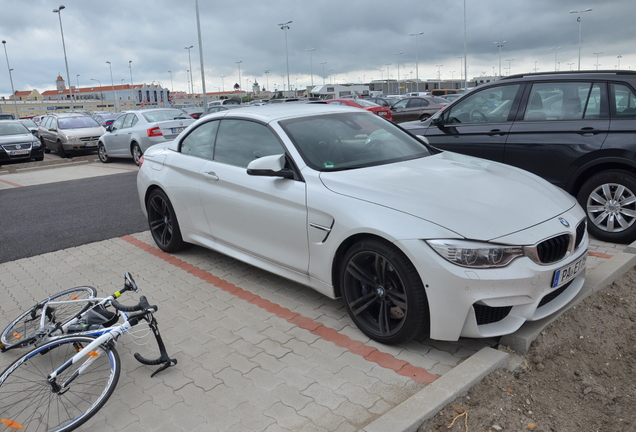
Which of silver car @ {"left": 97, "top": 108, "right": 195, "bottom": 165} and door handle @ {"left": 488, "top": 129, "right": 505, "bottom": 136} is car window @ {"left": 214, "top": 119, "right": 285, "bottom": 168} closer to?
door handle @ {"left": 488, "top": 129, "right": 505, "bottom": 136}

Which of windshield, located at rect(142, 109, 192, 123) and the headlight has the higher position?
windshield, located at rect(142, 109, 192, 123)

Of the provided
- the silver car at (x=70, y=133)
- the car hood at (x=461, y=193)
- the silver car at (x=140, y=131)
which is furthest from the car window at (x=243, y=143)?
the silver car at (x=70, y=133)

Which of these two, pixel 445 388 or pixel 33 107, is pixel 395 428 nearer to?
pixel 445 388

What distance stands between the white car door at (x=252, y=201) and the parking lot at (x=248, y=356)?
1.61 feet

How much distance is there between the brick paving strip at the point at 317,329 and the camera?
3.36 metres

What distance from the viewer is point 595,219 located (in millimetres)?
5766

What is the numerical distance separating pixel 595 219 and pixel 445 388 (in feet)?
12.4

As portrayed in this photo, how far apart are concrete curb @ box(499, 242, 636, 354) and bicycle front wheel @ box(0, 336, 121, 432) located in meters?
2.55

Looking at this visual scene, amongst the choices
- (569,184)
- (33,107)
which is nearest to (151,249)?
(569,184)

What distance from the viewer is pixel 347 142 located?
4.47m

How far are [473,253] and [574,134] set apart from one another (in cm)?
349

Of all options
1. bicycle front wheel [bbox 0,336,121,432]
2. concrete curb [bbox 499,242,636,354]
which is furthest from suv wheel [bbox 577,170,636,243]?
bicycle front wheel [bbox 0,336,121,432]

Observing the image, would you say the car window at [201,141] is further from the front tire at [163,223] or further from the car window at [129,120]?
the car window at [129,120]

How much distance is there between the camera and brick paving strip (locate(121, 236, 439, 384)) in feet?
11.0
